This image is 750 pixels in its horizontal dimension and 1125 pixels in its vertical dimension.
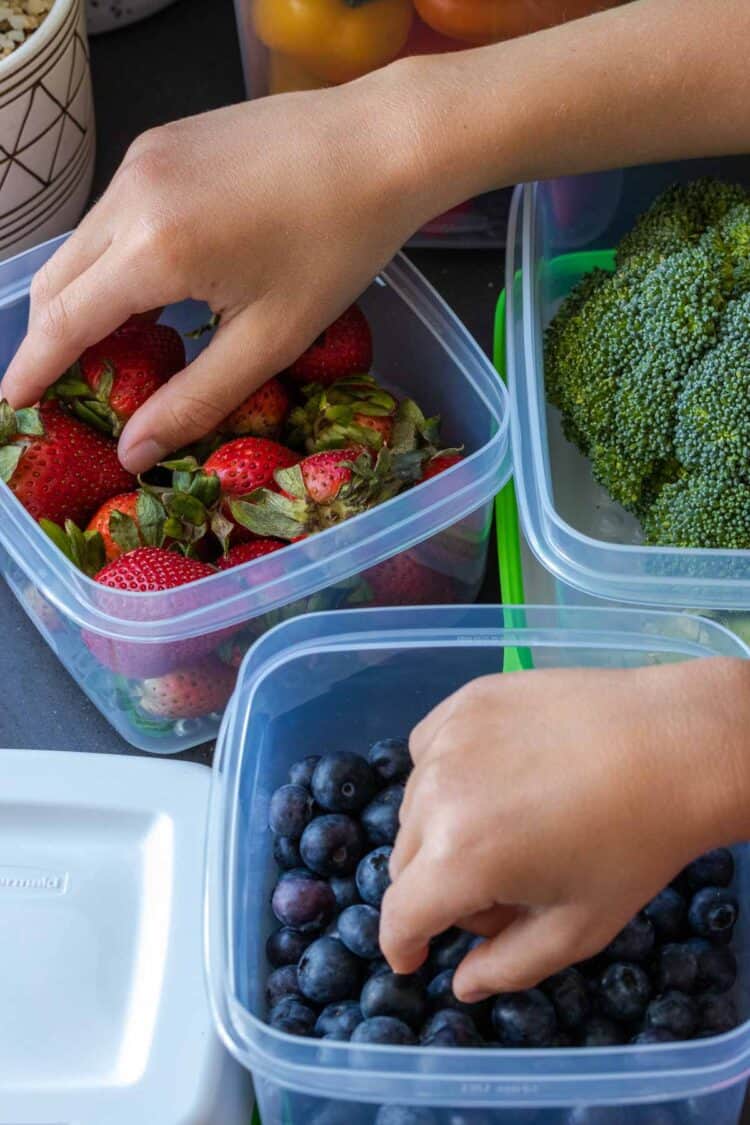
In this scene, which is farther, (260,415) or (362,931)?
(260,415)

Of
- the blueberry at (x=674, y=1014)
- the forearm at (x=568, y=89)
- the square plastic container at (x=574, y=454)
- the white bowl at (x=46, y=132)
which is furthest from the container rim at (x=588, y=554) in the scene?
the white bowl at (x=46, y=132)

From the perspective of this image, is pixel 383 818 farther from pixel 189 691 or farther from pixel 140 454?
pixel 140 454

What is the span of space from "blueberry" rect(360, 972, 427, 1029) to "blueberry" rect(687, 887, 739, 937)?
139 mm

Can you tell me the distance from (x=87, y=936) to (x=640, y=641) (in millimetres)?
328

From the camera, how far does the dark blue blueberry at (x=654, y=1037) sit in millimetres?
557

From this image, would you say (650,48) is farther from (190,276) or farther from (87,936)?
(87,936)

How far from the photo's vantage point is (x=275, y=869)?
649 mm

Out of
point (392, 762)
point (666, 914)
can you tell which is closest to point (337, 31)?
point (392, 762)

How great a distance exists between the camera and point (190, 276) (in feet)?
2.31

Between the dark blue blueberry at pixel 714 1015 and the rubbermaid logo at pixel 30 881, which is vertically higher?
the rubbermaid logo at pixel 30 881

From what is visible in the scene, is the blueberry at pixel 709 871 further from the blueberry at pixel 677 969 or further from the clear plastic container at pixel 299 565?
the clear plastic container at pixel 299 565

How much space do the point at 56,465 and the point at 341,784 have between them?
257 mm

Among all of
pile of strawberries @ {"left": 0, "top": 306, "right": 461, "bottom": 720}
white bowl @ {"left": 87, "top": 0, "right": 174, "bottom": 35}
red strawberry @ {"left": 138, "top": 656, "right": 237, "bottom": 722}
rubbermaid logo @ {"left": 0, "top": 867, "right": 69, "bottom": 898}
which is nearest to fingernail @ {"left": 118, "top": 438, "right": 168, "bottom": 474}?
pile of strawberries @ {"left": 0, "top": 306, "right": 461, "bottom": 720}

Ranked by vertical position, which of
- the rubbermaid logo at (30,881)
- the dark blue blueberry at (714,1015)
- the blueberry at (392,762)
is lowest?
the dark blue blueberry at (714,1015)
